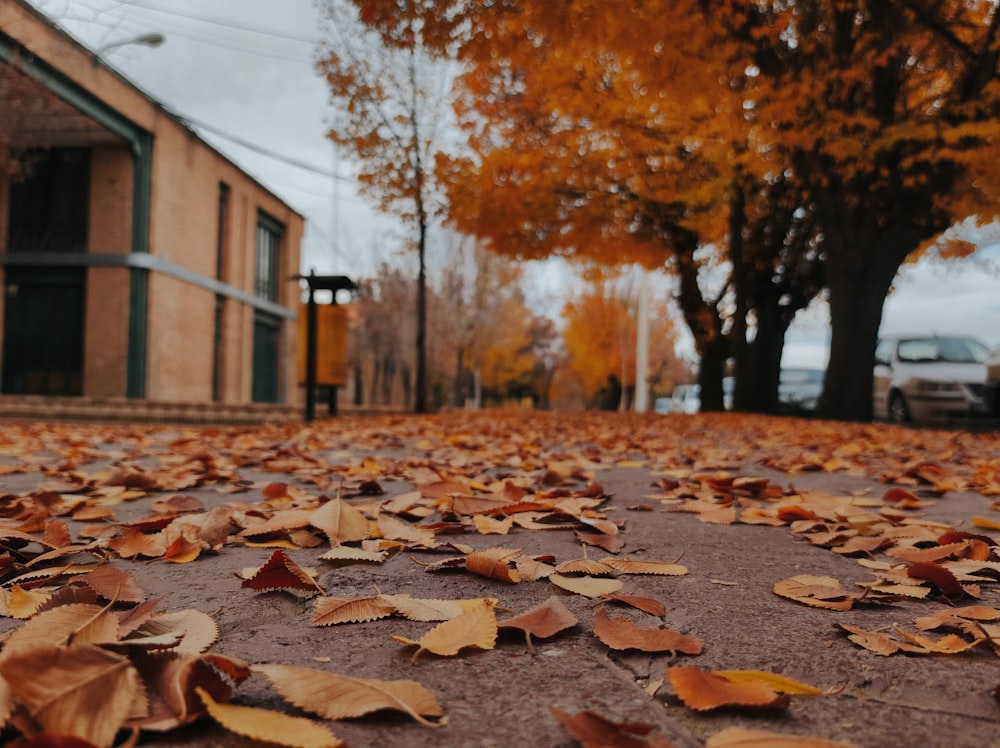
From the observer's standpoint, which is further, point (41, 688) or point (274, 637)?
point (274, 637)

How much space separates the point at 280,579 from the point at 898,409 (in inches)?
563

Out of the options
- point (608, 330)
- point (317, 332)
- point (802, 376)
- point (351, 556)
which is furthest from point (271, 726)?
point (608, 330)

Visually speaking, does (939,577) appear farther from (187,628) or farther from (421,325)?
(421,325)

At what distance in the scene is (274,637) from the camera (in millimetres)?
1278

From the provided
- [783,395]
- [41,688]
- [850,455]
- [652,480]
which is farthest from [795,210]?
[41,688]

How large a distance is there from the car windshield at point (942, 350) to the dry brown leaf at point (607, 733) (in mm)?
14638

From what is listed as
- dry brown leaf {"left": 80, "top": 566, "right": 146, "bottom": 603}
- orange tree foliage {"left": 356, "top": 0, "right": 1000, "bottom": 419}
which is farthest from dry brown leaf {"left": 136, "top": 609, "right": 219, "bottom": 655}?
orange tree foliage {"left": 356, "top": 0, "right": 1000, "bottom": 419}

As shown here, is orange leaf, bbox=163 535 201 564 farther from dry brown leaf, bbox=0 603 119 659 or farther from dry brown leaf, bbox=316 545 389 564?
dry brown leaf, bbox=0 603 119 659

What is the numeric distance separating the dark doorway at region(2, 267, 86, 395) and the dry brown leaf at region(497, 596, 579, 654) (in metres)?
18.8

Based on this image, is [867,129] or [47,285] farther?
[47,285]

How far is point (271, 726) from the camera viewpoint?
2.80ft

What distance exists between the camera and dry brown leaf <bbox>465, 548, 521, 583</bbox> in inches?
65.0

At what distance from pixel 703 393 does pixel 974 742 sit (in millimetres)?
16255

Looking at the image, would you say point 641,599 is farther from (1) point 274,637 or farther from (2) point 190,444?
(2) point 190,444
